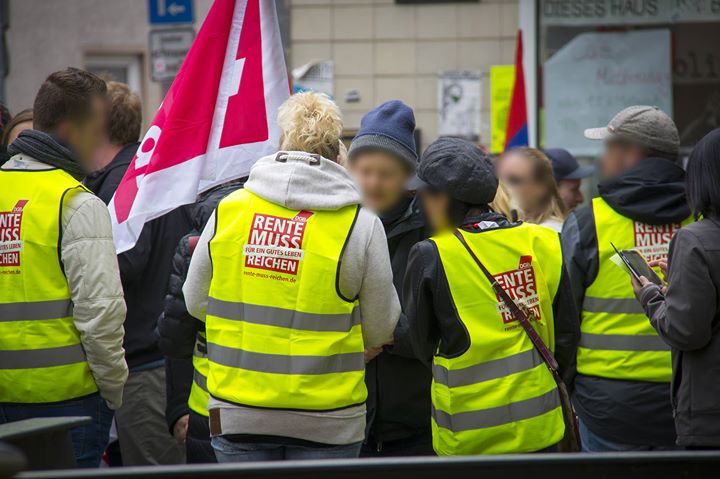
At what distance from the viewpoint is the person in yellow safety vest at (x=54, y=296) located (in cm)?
373

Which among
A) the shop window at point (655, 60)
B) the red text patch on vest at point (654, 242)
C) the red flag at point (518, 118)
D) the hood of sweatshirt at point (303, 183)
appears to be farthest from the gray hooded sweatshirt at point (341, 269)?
the shop window at point (655, 60)

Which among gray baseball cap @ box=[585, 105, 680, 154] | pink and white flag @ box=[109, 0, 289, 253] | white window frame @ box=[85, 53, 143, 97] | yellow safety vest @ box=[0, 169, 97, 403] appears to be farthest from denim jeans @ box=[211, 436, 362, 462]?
white window frame @ box=[85, 53, 143, 97]

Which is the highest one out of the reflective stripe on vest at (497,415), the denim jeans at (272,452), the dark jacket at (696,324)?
the dark jacket at (696,324)

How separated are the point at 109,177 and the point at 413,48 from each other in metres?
6.97

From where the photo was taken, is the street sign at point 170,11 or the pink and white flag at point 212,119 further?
the street sign at point 170,11

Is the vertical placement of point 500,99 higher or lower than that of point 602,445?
higher

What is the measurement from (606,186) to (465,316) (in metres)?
1.32

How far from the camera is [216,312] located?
3.36 m

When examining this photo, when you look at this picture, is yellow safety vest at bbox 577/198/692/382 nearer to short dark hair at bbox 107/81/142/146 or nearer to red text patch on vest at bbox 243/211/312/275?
red text patch on vest at bbox 243/211/312/275

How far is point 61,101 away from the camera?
13.3ft

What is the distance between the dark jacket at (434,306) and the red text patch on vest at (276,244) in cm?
46

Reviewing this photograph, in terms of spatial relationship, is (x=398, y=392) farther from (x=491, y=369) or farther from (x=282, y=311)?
(x=282, y=311)

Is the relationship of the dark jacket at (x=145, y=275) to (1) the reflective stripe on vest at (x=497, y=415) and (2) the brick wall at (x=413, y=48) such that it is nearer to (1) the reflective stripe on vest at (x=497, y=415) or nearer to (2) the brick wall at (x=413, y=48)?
(1) the reflective stripe on vest at (x=497, y=415)

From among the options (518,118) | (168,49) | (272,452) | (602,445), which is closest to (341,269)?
(272,452)
